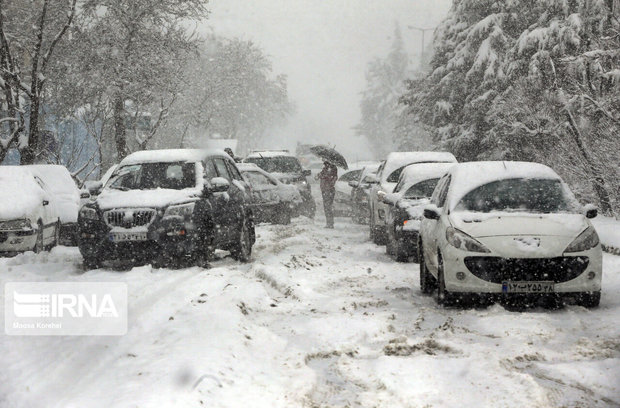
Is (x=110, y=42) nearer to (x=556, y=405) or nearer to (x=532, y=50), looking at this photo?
(x=532, y=50)

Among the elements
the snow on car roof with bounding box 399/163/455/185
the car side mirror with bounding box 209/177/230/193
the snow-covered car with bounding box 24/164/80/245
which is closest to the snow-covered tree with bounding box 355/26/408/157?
the snow-covered car with bounding box 24/164/80/245

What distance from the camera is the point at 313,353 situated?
6.33 m

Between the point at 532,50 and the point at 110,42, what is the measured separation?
47.2 feet

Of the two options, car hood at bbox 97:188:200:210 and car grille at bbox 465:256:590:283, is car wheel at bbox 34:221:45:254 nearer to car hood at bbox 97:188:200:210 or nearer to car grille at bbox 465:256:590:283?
car hood at bbox 97:188:200:210

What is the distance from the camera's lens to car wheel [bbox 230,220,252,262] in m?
12.4

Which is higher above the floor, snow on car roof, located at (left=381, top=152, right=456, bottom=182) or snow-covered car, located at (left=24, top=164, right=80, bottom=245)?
snow on car roof, located at (left=381, top=152, right=456, bottom=182)

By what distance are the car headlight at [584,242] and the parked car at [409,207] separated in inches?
160

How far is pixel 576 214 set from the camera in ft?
28.2

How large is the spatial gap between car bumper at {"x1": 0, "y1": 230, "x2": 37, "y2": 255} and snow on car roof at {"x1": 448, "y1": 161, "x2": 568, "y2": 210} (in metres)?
7.22

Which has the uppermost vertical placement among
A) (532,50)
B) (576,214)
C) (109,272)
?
(532,50)

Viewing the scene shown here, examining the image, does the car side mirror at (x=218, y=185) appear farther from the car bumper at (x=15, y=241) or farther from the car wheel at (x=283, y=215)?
the car wheel at (x=283, y=215)

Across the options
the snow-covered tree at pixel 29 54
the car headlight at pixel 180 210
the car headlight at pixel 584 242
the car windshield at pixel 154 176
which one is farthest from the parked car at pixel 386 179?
the snow-covered tree at pixel 29 54

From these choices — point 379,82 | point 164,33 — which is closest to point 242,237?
point 164,33

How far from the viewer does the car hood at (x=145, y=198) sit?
35.7 feet
